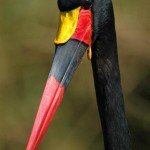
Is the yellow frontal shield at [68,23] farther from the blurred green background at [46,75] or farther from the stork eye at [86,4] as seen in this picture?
the blurred green background at [46,75]

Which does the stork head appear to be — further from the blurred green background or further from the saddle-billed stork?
the blurred green background

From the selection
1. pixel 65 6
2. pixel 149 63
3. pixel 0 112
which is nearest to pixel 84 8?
pixel 65 6

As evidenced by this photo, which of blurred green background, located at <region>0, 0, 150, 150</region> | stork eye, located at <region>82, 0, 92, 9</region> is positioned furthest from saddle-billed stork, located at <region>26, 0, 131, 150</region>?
A: blurred green background, located at <region>0, 0, 150, 150</region>

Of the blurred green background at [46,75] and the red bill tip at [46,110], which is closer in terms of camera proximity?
the red bill tip at [46,110]

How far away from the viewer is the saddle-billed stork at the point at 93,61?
9.35 feet

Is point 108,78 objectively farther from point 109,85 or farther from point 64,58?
point 64,58

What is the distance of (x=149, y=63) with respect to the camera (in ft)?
17.5

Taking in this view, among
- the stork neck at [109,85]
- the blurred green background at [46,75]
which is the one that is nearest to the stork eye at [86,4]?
the stork neck at [109,85]

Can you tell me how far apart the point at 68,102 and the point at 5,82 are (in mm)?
573

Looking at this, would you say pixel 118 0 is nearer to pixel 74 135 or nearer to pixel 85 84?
pixel 85 84

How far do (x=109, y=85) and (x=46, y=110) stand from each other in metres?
0.45

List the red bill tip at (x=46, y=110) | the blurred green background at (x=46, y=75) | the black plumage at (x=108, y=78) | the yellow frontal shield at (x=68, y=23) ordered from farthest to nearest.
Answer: the blurred green background at (x=46, y=75) < the black plumage at (x=108, y=78) < the yellow frontal shield at (x=68, y=23) < the red bill tip at (x=46, y=110)

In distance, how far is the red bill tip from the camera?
2801 mm

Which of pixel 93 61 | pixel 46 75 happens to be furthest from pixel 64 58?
pixel 46 75
